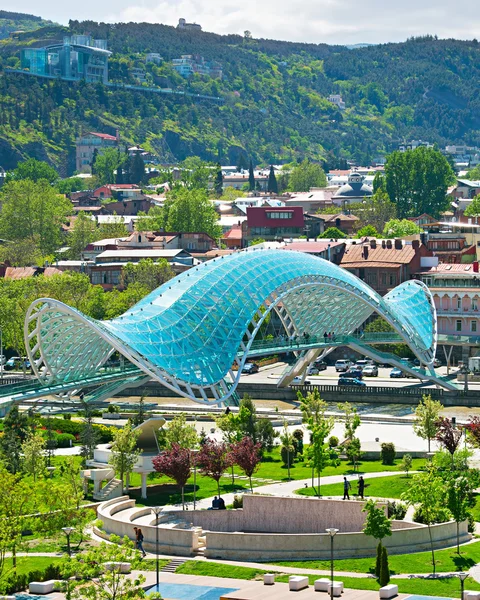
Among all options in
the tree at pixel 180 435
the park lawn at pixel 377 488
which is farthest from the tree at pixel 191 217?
the park lawn at pixel 377 488

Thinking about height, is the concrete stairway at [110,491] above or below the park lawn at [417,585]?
below

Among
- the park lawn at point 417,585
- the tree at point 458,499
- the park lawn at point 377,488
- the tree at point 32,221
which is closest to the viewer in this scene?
the park lawn at point 417,585

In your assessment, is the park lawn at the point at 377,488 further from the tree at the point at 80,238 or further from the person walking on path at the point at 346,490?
the tree at the point at 80,238

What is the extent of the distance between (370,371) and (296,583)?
215 ft

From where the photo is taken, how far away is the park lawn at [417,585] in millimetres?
52469

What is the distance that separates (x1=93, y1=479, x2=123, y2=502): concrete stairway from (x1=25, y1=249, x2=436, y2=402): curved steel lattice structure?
17.6m

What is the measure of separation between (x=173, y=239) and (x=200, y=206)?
24.7m

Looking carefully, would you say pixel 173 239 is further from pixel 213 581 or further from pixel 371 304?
pixel 213 581

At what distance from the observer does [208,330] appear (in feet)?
302

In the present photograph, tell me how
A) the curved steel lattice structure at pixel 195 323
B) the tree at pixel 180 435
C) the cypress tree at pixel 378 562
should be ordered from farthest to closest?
1. the curved steel lattice structure at pixel 195 323
2. the tree at pixel 180 435
3. the cypress tree at pixel 378 562

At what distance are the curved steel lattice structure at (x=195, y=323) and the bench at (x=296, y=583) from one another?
34132 mm

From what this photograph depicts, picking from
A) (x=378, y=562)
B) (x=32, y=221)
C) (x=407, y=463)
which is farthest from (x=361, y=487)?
(x=32, y=221)

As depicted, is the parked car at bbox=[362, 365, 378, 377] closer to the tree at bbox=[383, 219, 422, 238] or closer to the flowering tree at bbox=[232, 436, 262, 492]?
the flowering tree at bbox=[232, 436, 262, 492]

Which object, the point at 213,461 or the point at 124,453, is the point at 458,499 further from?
the point at 124,453
